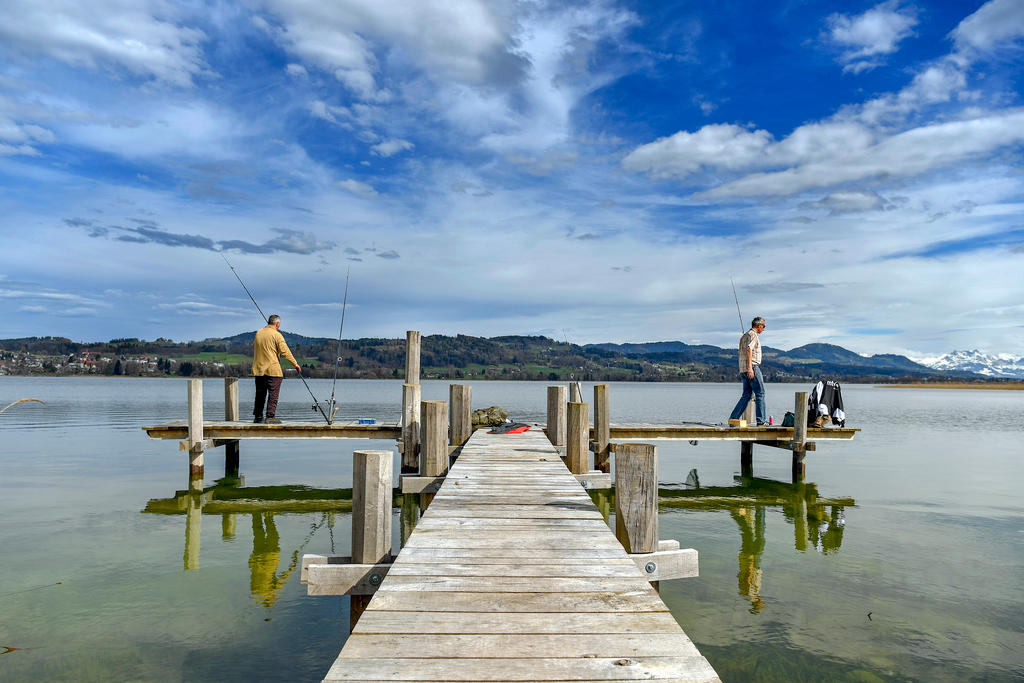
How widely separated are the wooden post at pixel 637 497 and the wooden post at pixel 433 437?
179 inches

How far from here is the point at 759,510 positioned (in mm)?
13430

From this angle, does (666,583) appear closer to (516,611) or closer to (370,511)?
(370,511)

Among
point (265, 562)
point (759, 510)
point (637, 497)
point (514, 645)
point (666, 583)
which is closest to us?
point (514, 645)

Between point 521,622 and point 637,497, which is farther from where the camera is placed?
point 637,497

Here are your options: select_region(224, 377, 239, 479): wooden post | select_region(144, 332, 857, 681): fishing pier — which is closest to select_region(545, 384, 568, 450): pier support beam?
select_region(144, 332, 857, 681): fishing pier

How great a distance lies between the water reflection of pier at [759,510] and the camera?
30.8ft

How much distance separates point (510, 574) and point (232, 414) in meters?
14.0

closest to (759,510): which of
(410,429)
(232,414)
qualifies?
(410,429)

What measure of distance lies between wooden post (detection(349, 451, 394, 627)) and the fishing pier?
0.4 inches

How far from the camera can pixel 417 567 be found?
4426 millimetres

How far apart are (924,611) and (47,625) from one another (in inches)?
381

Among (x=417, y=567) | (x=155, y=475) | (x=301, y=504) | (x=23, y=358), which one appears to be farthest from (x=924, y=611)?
(x=23, y=358)

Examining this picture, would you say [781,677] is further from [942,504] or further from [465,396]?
[942,504]

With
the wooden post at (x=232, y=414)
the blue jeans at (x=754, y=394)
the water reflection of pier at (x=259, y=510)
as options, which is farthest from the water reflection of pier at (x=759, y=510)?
the wooden post at (x=232, y=414)
